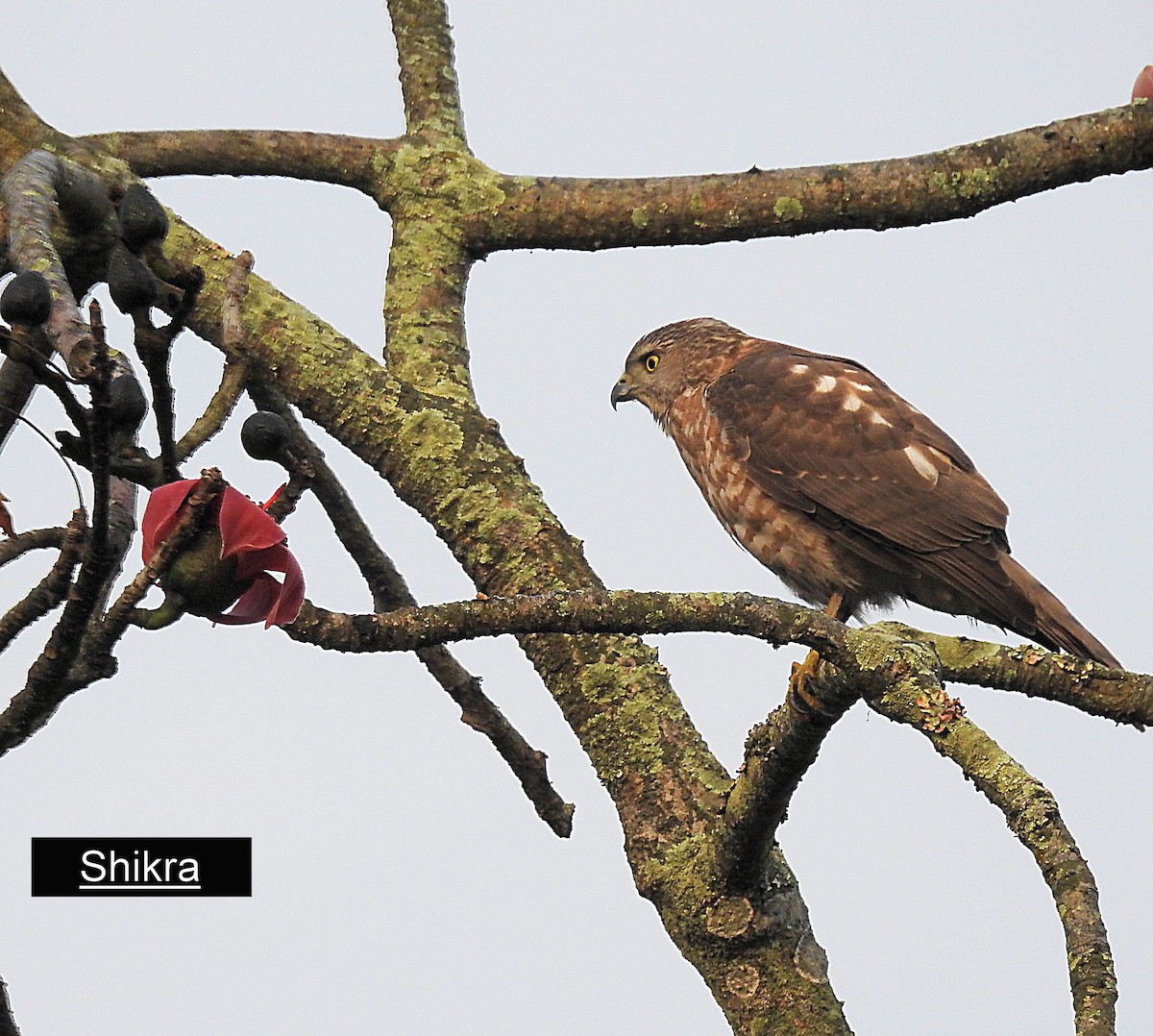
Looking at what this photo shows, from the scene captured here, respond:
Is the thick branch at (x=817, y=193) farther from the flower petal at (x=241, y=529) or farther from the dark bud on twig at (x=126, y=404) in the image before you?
the dark bud on twig at (x=126, y=404)

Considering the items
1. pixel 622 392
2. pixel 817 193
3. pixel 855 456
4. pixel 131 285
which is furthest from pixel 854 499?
pixel 131 285

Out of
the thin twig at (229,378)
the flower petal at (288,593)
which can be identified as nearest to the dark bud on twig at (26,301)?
the thin twig at (229,378)

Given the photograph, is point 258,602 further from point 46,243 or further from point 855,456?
point 855,456

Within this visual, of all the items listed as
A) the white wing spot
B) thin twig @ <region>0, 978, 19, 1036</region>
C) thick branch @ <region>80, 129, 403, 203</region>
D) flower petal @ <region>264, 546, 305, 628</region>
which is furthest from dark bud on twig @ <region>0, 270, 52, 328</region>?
the white wing spot

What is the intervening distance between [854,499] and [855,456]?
7.6 inches

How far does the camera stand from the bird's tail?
4348mm

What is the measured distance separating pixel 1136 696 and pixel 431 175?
3.13 meters

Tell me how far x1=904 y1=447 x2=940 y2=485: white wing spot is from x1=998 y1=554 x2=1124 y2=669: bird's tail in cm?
45

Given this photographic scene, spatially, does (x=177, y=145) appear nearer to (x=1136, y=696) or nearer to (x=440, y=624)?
(x=440, y=624)

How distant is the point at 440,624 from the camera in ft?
6.81

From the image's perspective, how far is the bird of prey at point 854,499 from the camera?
470cm

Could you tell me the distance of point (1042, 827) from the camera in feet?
7.11

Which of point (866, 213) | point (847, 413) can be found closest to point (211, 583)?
point (866, 213)

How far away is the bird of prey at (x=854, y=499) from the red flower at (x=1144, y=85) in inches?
52.1
